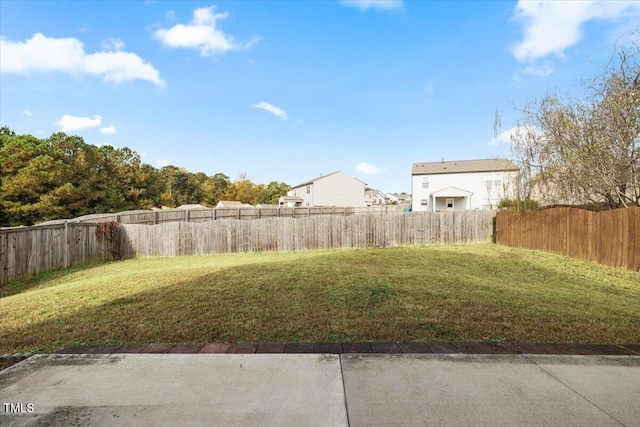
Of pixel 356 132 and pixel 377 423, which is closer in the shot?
pixel 377 423

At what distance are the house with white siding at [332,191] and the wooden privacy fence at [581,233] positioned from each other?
24.8 meters

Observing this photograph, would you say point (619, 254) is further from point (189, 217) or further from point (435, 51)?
point (189, 217)

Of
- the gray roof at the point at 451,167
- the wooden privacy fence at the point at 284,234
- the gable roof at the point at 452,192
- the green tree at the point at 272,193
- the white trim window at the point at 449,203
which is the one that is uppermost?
the gray roof at the point at 451,167

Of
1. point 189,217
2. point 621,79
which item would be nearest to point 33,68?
point 189,217

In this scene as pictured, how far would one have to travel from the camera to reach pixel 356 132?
65.4 feet

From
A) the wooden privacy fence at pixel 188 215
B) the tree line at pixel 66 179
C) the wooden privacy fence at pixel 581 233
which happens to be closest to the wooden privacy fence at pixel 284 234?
the wooden privacy fence at pixel 188 215

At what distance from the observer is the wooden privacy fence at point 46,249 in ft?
24.1

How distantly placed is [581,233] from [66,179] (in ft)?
83.4

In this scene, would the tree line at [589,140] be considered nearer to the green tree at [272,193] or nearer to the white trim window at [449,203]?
the white trim window at [449,203]

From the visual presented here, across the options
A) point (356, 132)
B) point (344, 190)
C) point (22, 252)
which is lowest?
point (22, 252)

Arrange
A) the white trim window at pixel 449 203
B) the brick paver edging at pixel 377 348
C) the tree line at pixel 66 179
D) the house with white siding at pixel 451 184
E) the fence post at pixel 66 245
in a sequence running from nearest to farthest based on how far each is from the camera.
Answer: the brick paver edging at pixel 377 348 < the fence post at pixel 66 245 < the tree line at pixel 66 179 < the house with white siding at pixel 451 184 < the white trim window at pixel 449 203

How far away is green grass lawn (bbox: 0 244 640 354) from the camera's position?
3.11m

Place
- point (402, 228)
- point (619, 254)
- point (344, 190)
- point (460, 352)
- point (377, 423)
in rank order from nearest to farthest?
point (377, 423) → point (460, 352) → point (619, 254) → point (402, 228) → point (344, 190)

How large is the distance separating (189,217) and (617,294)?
14.7 metres
